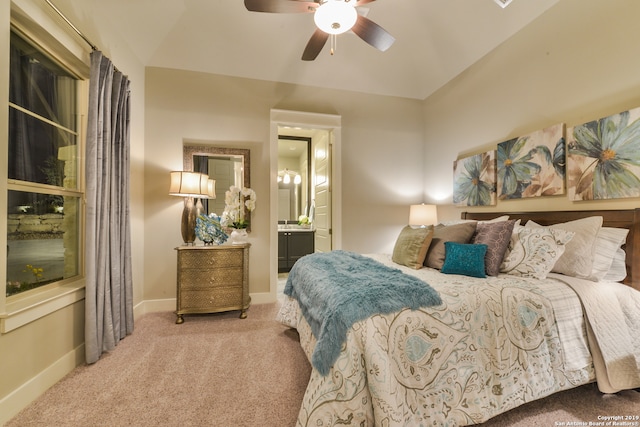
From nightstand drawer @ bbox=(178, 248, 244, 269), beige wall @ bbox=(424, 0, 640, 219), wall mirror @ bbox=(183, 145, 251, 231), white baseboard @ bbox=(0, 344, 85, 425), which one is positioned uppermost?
beige wall @ bbox=(424, 0, 640, 219)

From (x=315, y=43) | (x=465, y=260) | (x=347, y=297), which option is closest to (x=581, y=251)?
(x=465, y=260)

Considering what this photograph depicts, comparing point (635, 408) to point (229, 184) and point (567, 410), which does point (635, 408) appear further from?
point (229, 184)

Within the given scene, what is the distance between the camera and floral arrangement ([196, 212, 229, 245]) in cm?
290

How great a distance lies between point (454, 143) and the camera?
3420 mm

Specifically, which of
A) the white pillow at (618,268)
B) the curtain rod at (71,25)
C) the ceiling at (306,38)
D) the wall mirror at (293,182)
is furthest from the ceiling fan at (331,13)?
the wall mirror at (293,182)

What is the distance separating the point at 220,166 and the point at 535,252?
10.7 ft

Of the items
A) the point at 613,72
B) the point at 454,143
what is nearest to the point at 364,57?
the point at 454,143

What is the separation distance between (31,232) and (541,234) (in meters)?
3.46

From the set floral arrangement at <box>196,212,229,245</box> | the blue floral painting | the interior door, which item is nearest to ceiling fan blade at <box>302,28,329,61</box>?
the interior door

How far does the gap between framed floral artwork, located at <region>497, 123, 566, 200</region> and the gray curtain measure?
3.58 m

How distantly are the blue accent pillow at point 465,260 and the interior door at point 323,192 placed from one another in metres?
1.91

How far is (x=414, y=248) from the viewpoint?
2.24m

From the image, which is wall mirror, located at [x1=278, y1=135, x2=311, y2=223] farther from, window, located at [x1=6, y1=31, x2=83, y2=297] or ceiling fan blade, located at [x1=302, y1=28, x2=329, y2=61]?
window, located at [x1=6, y1=31, x2=83, y2=297]

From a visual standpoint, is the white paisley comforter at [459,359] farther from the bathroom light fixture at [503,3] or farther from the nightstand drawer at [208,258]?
the bathroom light fixture at [503,3]
